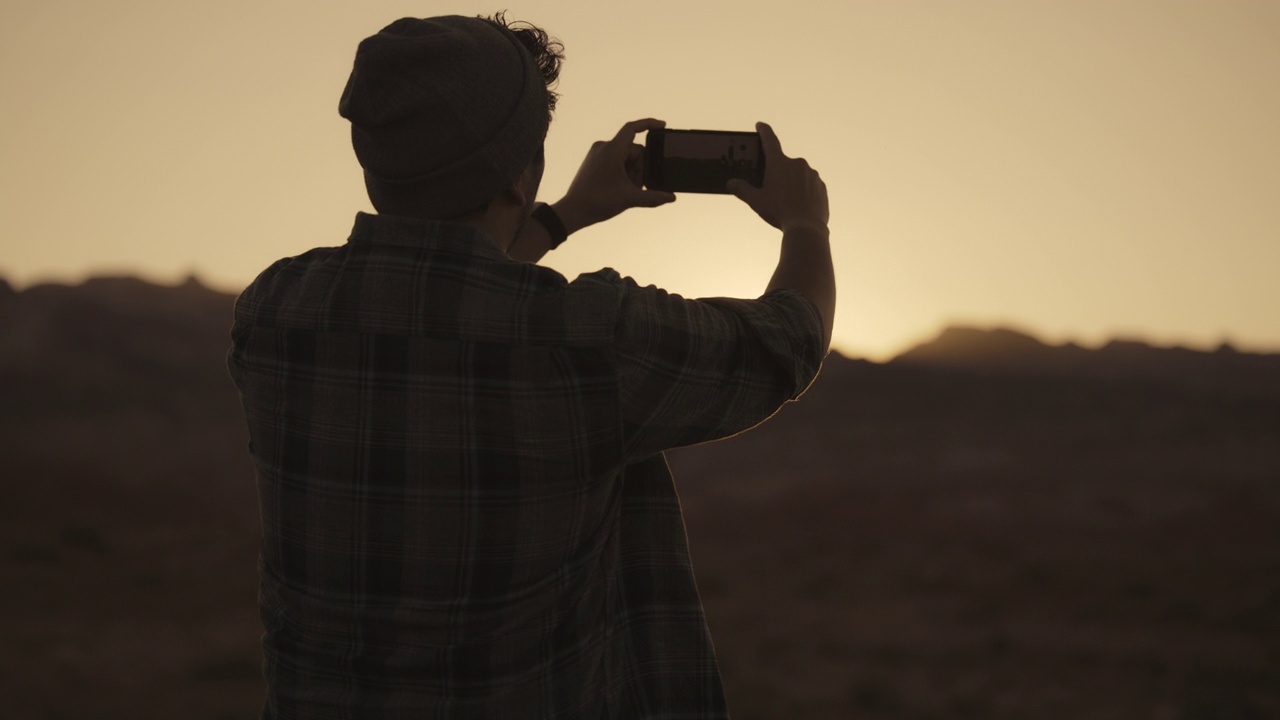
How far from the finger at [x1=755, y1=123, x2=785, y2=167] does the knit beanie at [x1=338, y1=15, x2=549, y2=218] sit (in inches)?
13.7

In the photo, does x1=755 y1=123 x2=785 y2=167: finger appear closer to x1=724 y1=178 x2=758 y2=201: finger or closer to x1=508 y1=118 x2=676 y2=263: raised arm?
x1=724 y1=178 x2=758 y2=201: finger

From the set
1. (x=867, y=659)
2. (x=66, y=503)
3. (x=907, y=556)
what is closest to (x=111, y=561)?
(x=66, y=503)

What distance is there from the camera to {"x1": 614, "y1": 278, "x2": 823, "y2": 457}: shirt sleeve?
1063mm

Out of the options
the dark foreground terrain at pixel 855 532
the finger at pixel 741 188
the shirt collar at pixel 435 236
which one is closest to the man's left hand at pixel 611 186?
the finger at pixel 741 188

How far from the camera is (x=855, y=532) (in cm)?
1972

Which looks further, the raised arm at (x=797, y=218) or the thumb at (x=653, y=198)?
the thumb at (x=653, y=198)

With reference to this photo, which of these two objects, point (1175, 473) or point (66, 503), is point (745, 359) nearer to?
point (66, 503)

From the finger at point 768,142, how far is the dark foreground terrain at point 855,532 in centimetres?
915

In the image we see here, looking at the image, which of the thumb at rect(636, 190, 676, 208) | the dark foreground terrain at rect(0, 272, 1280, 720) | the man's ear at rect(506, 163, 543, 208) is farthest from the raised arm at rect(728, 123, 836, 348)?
Answer: the dark foreground terrain at rect(0, 272, 1280, 720)

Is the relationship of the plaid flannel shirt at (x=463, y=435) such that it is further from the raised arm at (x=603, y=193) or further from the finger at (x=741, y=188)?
the raised arm at (x=603, y=193)

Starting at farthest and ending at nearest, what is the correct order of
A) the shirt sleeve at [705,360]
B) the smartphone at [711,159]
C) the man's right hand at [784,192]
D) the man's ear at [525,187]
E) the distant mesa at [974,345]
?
the distant mesa at [974,345]
the smartphone at [711,159]
the man's right hand at [784,192]
the man's ear at [525,187]
the shirt sleeve at [705,360]

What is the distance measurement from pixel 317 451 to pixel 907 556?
18208mm

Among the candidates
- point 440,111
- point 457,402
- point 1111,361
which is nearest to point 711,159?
point 440,111

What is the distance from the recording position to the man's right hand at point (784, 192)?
131 centimetres
